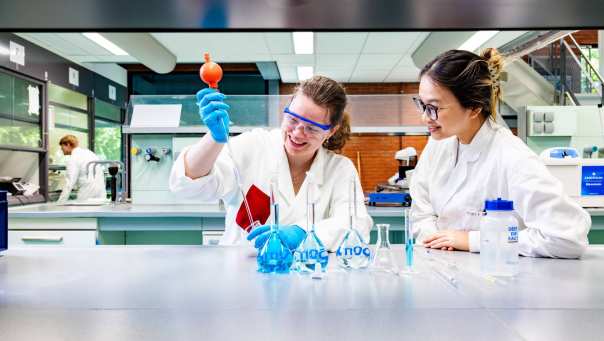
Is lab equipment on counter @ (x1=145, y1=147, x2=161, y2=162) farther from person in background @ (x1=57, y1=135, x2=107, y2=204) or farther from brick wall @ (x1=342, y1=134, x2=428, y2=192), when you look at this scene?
brick wall @ (x1=342, y1=134, x2=428, y2=192)

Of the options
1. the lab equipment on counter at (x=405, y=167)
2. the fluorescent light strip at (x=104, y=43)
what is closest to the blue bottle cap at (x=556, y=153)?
the lab equipment on counter at (x=405, y=167)

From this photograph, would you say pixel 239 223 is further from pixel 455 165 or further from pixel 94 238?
pixel 94 238

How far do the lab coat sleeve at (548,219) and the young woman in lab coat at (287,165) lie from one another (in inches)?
18.0

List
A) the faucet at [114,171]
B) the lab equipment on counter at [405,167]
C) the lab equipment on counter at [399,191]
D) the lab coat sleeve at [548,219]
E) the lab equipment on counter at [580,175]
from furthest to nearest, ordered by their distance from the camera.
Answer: the faucet at [114,171], the lab equipment on counter at [405,167], the lab equipment on counter at [399,191], the lab equipment on counter at [580,175], the lab coat sleeve at [548,219]

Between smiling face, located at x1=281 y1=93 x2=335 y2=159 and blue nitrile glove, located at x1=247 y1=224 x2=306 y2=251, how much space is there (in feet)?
1.13

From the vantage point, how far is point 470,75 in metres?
1.36

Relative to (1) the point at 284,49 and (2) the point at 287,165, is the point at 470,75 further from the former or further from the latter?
(1) the point at 284,49

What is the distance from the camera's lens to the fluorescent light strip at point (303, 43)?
5.05 metres

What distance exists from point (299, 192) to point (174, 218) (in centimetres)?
147

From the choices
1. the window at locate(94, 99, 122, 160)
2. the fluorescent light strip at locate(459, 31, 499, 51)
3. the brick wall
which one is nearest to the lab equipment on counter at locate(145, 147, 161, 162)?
the fluorescent light strip at locate(459, 31, 499, 51)

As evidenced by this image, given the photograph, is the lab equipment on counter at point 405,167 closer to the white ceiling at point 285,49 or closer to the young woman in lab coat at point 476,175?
the young woman in lab coat at point 476,175

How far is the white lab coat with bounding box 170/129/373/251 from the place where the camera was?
1.42 m

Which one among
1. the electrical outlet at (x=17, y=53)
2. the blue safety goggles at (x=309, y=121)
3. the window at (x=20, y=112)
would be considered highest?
the electrical outlet at (x=17, y=53)

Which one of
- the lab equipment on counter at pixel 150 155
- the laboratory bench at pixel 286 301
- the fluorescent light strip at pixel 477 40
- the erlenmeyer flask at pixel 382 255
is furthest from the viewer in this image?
the fluorescent light strip at pixel 477 40
